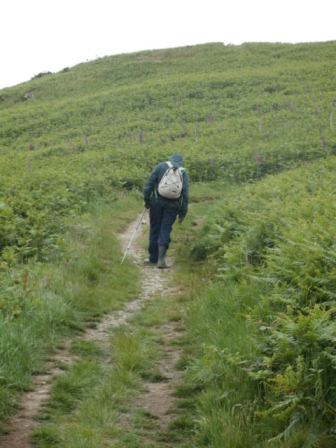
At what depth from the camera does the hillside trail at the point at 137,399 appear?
229 inches

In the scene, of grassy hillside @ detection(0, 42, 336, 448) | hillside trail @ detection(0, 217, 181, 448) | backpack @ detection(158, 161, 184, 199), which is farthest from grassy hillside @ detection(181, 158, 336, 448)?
backpack @ detection(158, 161, 184, 199)

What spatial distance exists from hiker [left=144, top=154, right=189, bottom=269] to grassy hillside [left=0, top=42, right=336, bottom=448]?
2.45 feet

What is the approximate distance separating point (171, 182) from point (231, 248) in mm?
3413

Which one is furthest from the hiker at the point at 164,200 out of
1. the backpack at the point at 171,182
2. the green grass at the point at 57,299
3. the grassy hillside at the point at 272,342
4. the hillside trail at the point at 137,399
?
the grassy hillside at the point at 272,342

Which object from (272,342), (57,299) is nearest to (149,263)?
(57,299)

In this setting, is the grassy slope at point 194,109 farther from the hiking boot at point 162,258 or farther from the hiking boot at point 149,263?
the hiking boot at point 162,258

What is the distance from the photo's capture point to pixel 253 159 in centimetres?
2628

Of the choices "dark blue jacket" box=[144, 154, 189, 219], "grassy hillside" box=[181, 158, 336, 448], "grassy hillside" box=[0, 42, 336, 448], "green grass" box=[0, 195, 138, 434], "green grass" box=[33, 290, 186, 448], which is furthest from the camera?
"dark blue jacket" box=[144, 154, 189, 219]

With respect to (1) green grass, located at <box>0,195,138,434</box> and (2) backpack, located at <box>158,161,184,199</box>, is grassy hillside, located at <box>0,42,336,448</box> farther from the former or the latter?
(2) backpack, located at <box>158,161,184,199</box>

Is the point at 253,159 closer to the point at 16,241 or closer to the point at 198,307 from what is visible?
the point at 16,241

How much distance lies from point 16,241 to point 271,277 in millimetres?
6224

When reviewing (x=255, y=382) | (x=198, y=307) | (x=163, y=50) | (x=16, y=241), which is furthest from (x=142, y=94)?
(x=255, y=382)

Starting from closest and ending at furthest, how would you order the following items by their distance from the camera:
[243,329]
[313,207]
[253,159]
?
[243,329], [313,207], [253,159]

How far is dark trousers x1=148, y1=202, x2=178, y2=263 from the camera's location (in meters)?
13.2
